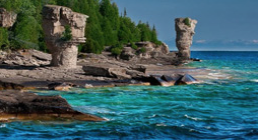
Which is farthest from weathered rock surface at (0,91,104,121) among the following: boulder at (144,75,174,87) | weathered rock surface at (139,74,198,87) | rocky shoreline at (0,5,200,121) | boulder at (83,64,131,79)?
weathered rock surface at (139,74,198,87)

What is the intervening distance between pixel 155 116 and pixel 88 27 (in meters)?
56.0

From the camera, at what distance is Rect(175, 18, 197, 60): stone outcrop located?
93562mm

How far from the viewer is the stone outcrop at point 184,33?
93.6 m

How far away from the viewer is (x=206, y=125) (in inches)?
794

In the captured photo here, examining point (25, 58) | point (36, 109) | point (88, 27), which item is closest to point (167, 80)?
point (25, 58)

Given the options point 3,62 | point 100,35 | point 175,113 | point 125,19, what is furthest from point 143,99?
point 125,19

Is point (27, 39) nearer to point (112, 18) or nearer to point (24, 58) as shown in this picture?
point (24, 58)

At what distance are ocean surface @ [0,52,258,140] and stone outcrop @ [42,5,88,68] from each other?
8.71 metres

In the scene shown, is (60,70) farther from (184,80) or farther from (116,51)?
(116,51)

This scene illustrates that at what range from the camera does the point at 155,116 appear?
22.2 m

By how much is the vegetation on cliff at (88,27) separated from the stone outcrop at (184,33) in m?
11.7

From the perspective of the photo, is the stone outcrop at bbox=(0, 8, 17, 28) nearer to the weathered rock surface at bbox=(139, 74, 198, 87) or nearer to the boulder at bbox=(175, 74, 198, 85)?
the weathered rock surface at bbox=(139, 74, 198, 87)

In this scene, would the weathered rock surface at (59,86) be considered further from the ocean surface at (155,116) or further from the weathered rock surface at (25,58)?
the weathered rock surface at (25,58)

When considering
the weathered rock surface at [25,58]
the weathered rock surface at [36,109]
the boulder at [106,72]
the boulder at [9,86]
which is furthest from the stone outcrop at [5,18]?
the weathered rock surface at [36,109]
